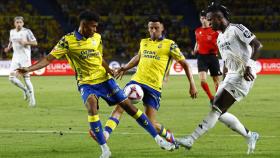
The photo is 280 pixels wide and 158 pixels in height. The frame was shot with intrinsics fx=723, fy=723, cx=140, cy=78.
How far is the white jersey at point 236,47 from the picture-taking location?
34.5ft

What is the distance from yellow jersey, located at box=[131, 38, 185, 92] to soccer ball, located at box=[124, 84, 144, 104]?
24 centimetres

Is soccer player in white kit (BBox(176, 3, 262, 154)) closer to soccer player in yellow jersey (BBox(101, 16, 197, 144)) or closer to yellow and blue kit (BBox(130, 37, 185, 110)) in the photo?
soccer player in yellow jersey (BBox(101, 16, 197, 144))

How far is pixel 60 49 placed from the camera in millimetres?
10477

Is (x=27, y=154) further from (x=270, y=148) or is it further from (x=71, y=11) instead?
(x=71, y=11)

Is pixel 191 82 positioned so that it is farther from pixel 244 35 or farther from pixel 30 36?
pixel 30 36

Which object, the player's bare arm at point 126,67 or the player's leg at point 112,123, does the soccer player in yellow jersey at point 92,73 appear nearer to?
the player's leg at point 112,123

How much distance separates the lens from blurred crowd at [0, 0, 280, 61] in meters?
48.3

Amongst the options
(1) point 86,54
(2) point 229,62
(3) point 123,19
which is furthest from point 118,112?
(3) point 123,19

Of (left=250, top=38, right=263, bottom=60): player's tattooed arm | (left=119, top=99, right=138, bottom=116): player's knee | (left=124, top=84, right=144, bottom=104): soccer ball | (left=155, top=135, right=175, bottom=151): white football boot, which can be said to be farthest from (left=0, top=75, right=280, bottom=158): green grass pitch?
(left=250, top=38, right=263, bottom=60): player's tattooed arm

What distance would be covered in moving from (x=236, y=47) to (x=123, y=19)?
40285mm

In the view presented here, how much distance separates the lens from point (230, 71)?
10.8 m

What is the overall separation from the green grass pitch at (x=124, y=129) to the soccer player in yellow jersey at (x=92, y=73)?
543 mm

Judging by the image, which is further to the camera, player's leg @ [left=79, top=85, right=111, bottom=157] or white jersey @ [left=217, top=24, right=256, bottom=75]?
white jersey @ [left=217, top=24, right=256, bottom=75]

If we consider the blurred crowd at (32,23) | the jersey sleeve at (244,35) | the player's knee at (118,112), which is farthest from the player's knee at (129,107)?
the blurred crowd at (32,23)
